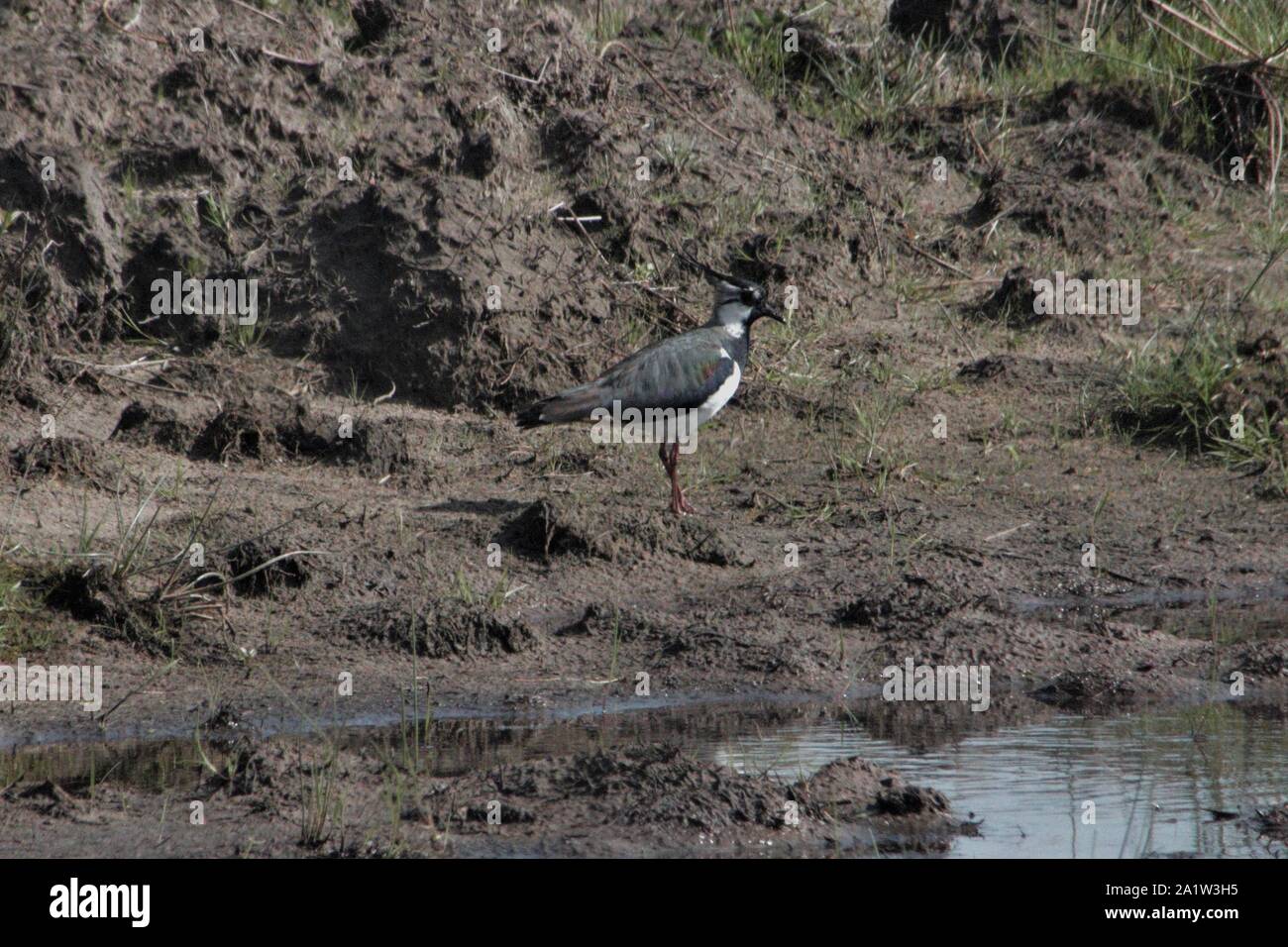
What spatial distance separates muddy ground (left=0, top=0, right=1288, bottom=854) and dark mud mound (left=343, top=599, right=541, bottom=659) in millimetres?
16

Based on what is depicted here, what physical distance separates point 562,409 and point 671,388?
0.54 metres

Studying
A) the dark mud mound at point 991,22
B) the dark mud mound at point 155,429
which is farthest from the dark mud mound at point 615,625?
the dark mud mound at point 991,22

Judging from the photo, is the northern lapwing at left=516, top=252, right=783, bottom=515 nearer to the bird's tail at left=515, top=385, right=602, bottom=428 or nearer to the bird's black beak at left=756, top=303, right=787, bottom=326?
the bird's tail at left=515, top=385, right=602, bottom=428

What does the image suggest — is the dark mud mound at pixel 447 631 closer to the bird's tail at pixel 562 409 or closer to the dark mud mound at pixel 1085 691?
the bird's tail at pixel 562 409

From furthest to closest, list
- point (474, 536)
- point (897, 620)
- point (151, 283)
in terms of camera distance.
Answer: point (151, 283)
point (474, 536)
point (897, 620)

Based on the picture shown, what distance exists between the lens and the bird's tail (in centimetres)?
785

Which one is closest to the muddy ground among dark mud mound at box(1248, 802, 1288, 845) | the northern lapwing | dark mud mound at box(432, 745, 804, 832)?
dark mud mound at box(432, 745, 804, 832)

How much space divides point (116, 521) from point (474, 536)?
4.68 feet

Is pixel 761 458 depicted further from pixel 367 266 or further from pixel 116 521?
pixel 116 521

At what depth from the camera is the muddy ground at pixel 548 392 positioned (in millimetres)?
6031

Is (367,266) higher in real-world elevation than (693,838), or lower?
higher
